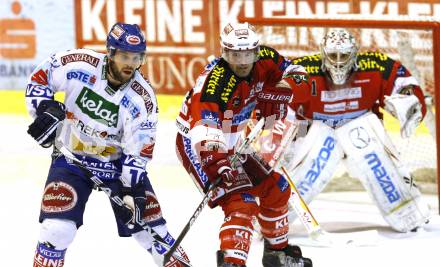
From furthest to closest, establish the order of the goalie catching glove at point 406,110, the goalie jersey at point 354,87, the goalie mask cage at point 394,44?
1. the goalie mask cage at point 394,44
2. the goalie jersey at point 354,87
3. the goalie catching glove at point 406,110

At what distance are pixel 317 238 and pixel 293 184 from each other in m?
0.33

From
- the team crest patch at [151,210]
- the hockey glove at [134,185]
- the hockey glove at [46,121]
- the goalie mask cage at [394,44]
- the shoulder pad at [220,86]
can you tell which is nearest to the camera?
the hockey glove at [46,121]

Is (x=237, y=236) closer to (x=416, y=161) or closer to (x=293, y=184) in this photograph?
(x=293, y=184)

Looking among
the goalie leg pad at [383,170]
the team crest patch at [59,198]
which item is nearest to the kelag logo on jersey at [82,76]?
the team crest patch at [59,198]

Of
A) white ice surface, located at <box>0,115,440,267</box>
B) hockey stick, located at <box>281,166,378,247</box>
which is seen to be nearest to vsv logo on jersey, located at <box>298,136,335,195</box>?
hockey stick, located at <box>281,166,378,247</box>

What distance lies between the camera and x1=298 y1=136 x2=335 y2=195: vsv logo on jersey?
7.89 meters

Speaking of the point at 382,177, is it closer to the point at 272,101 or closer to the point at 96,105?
the point at 272,101

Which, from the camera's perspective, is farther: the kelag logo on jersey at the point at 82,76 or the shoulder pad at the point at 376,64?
the shoulder pad at the point at 376,64

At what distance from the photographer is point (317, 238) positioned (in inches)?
302

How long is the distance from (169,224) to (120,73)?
7.79 feet

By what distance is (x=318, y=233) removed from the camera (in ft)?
25.2

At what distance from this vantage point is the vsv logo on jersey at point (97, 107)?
243 inches

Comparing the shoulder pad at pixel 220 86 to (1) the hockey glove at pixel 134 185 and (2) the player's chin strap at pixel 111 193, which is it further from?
(2) the player's chin strap at pixel 111 193

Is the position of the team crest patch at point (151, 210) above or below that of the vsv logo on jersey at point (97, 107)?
below
